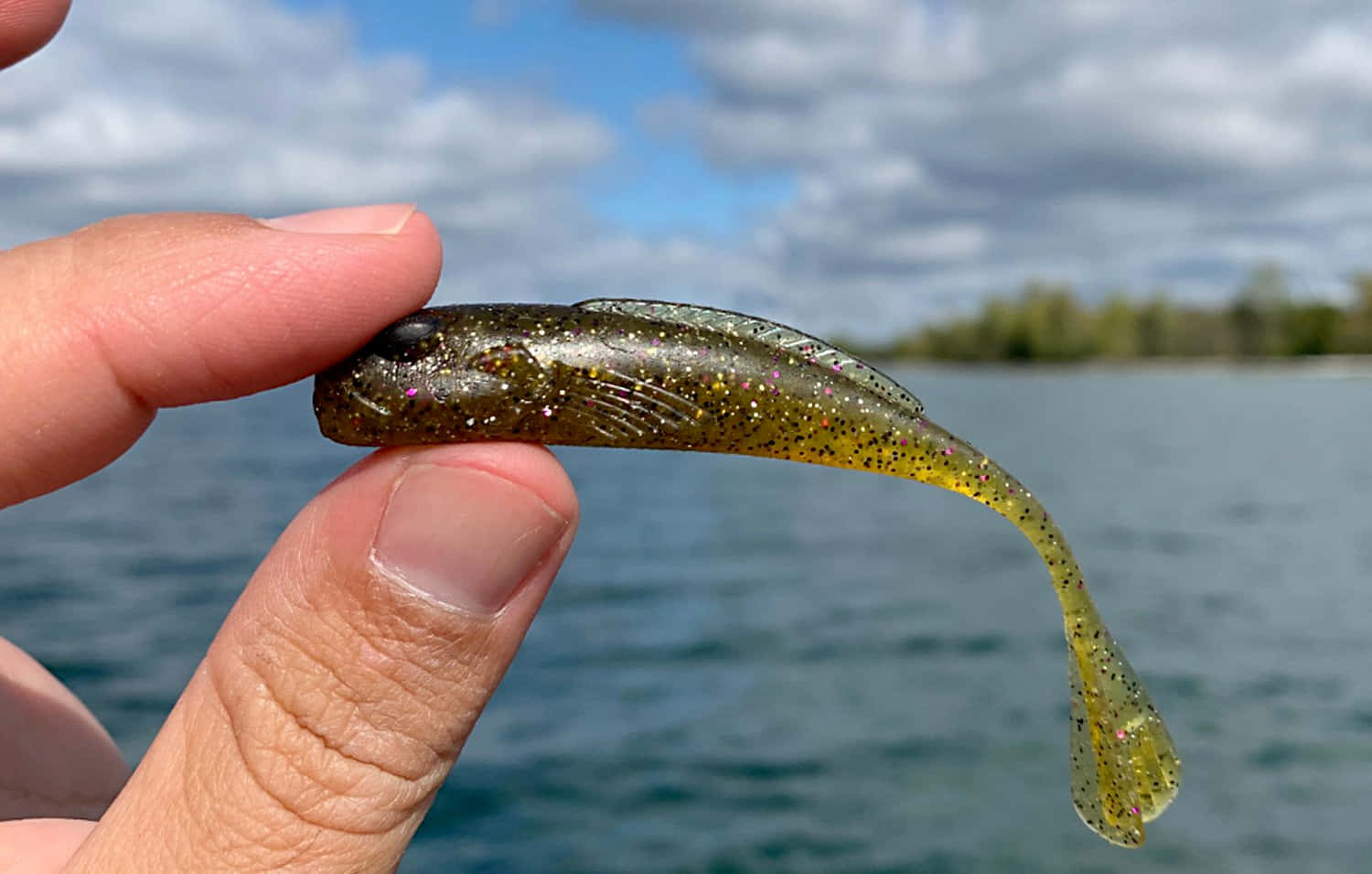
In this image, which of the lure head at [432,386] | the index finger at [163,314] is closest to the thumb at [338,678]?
the lure head at [432,386]

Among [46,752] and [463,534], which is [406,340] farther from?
[46,752]

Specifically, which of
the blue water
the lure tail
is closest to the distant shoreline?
the blue water

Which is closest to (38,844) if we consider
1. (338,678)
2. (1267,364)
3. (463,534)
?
(338,678)

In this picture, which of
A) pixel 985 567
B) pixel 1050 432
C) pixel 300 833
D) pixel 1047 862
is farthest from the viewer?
pixel 1050 432

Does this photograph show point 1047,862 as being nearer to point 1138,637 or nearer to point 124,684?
point 1138,637

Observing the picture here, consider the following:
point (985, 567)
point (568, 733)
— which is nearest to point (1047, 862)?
point (568, 733)

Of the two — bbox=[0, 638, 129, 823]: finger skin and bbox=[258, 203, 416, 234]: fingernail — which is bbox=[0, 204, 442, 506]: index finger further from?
bbox=[0, 638, 129, 823]: finger skin

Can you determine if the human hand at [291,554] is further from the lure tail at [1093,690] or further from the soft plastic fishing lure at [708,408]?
the lure tail at [1093,690]

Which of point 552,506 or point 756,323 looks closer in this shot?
point 552,506
